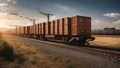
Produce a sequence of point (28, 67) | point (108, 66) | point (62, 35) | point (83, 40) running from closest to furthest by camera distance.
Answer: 1. point (108, 66)
2. point (28, 67)
3. point (83, 40)
4. point (62, 35)

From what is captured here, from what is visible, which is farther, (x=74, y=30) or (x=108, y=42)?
(x=108, y=42)

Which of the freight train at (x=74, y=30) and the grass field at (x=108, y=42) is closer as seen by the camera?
the freight train at (x=74, y=30)

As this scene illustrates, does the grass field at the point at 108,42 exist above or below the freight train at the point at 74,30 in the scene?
below

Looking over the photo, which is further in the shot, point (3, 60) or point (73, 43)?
point (73, 43)

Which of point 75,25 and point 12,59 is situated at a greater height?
point 75,25

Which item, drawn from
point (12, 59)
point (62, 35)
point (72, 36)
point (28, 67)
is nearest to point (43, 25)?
point (62, 35)

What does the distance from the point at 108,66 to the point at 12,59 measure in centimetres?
628

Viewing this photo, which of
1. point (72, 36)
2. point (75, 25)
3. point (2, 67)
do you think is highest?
point (75, 25)

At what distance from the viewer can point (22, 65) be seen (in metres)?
9.84

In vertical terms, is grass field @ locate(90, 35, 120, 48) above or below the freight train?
below

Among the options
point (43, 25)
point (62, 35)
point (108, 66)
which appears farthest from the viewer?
point (43, 25)

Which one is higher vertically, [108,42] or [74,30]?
[74,30]

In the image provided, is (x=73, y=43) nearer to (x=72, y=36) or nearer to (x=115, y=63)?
(x=72, y=36)

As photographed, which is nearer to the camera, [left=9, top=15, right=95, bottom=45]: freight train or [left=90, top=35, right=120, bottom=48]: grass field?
[left=9, top=15, right=95, bottom=45]: freight train
